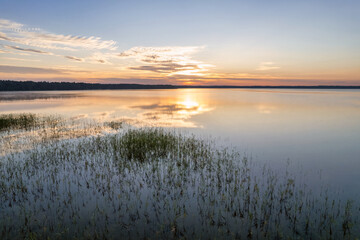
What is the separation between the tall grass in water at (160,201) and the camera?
22.1 ft

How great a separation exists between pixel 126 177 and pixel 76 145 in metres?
8.31

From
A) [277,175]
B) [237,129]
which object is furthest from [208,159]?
[237,129]

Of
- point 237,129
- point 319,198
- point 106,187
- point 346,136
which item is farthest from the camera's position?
point 237,129

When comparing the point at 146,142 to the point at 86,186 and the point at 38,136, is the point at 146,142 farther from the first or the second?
the point at 38,136

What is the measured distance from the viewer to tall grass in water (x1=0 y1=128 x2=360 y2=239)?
22.1ft

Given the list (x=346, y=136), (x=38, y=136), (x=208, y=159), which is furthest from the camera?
(x=346, y=136)

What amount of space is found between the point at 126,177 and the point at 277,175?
26.7 ft

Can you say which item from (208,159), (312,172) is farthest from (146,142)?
(312,172)

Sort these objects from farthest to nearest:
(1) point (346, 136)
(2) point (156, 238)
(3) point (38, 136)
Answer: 1. (1) point (346, 136)
2. (3) point (38, 136)
3. (2) point (156, 238)

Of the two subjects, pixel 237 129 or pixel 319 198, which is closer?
pixel 319 198

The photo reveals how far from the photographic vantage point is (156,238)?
6418 mm

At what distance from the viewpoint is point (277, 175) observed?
11.4 meters

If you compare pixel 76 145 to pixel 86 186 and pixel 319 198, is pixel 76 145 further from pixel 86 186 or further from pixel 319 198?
pixel 319 198

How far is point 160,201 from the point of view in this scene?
854 centimetres
